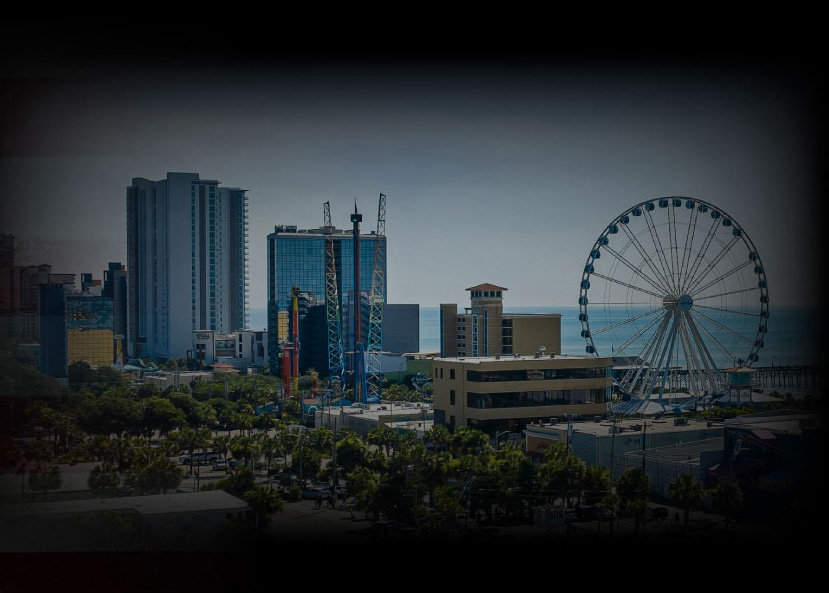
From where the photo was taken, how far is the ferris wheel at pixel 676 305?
237 inches

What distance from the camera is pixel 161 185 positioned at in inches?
230

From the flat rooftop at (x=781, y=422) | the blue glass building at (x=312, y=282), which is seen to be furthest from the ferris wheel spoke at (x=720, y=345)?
the blue glass building at (x=312, y=282)

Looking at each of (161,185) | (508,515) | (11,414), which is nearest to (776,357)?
(508,515)

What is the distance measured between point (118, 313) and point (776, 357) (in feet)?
17.6

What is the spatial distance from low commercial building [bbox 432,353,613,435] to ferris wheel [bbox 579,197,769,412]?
0.63m

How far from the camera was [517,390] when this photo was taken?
6.07 m

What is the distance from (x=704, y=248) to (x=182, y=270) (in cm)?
523

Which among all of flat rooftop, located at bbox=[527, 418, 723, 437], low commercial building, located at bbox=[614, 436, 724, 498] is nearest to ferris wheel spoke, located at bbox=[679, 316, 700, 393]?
flat rooftop, located at bbox=[527, 418, 723, 437]

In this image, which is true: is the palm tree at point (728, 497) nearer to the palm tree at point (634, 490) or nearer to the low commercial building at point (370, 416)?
the palm tree at point (634, 490)

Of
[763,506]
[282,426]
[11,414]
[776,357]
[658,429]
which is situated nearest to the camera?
[763,506]

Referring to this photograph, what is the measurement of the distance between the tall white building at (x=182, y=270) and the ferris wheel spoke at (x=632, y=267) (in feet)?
9.76

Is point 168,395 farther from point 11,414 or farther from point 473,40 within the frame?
point 473,40

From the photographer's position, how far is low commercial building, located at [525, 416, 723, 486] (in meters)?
4.36

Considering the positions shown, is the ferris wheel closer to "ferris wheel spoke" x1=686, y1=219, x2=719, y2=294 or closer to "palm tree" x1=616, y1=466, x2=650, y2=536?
"ferris wheel spoke" x1=686, y1=219, x2=719, y2=294
